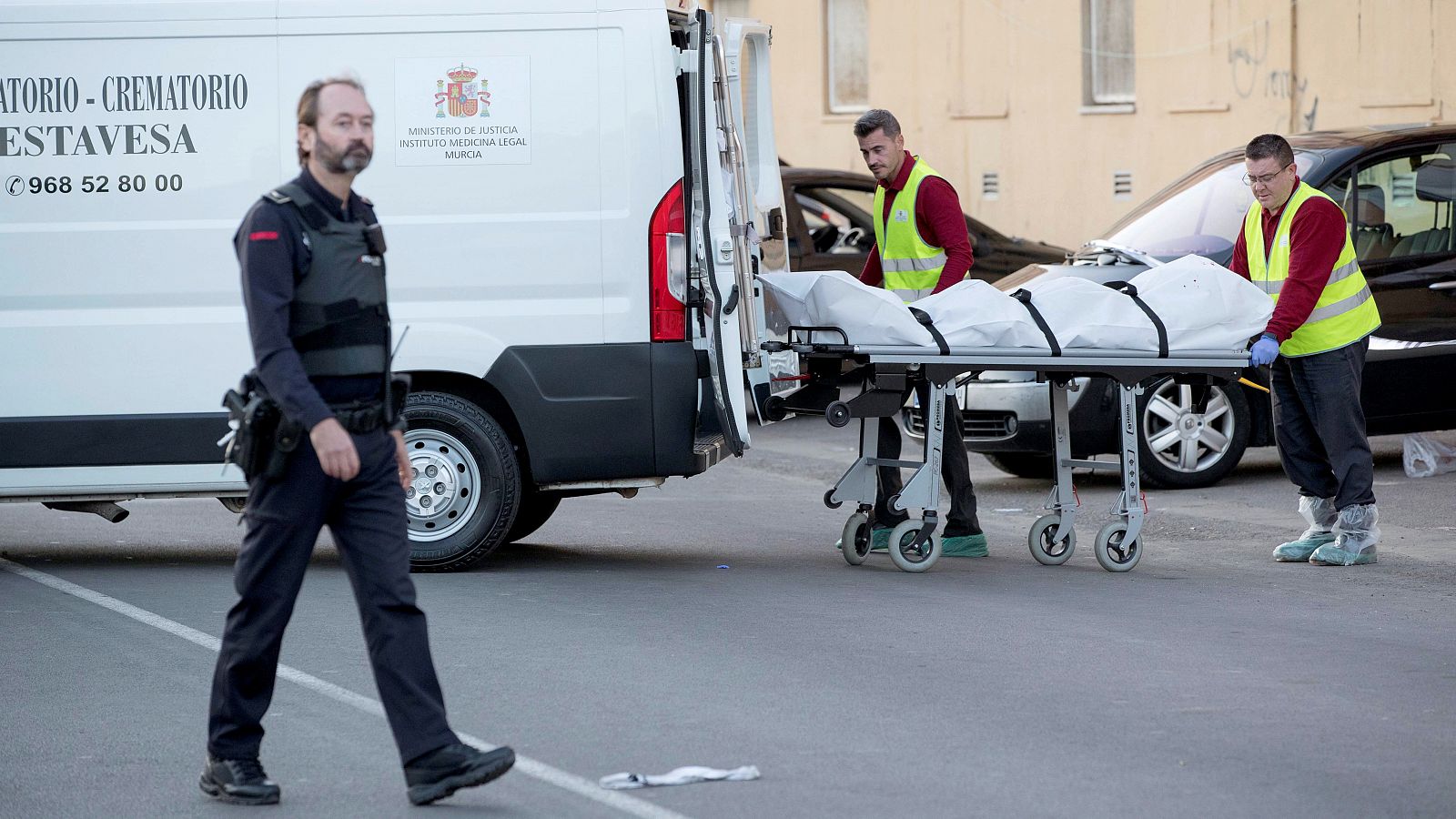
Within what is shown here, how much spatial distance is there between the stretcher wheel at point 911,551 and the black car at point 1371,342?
96.4 inches

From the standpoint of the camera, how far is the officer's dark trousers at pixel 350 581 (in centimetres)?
485

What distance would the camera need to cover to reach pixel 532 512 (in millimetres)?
9508

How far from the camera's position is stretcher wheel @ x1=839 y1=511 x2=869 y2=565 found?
8734 millimetres

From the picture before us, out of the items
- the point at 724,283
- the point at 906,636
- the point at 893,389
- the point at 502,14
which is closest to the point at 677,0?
the point at 502,14

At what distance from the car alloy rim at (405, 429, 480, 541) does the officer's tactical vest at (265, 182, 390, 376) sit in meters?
3.41

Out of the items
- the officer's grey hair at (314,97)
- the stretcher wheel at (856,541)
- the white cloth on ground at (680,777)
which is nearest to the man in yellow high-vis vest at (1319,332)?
the stretcher wheel at (856,541)

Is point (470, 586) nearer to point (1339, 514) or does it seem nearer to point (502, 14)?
point (502, 14)

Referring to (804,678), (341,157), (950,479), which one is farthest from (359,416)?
(950,479)

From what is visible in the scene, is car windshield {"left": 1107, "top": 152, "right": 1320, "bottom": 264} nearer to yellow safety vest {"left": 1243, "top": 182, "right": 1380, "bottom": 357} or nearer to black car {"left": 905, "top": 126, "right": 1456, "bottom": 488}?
black car {"left": 905, "top": 126, "right": 1456, "bottom": 488}

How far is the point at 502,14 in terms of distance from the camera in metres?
8.12

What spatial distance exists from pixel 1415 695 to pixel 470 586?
12.4 ft

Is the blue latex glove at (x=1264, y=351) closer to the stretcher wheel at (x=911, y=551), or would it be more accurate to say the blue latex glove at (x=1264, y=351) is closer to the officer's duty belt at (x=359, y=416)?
the stretcher wheel at (x=911, y=551)

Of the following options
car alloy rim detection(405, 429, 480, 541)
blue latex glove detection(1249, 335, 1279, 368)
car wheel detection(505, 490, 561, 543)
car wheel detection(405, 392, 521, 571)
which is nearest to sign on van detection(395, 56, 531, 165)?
car wheel detection(405, 392, 521, 571)

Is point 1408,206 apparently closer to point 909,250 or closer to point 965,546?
point 909,250
